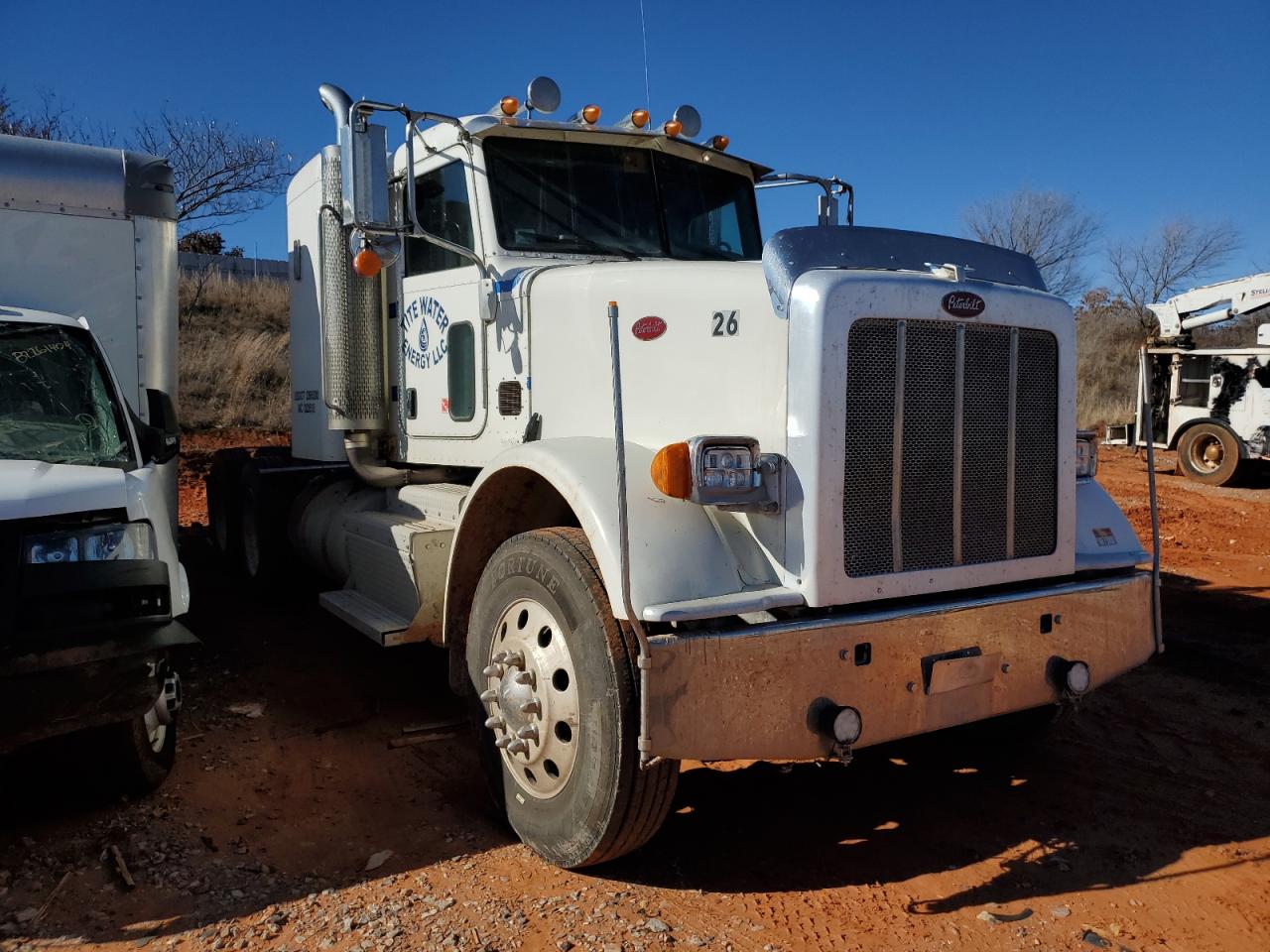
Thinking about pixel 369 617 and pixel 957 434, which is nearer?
pixel 957 434

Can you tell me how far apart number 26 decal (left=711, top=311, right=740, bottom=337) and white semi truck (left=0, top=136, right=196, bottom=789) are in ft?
7.22

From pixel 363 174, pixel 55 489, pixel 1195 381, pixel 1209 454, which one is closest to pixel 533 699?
pixel 55 489

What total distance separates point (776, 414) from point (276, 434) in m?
14.7

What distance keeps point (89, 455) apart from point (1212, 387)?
16.5m

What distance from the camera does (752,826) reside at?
3.86 m

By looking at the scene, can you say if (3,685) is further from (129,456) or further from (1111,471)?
(1111,471)

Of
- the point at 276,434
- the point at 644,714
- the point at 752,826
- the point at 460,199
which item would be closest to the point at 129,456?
the point at 460,199

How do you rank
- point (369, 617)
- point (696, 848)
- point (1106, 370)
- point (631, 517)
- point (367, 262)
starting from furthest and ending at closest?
point (1106, 370) → point (369, 617) → point (367, 262) → point (696, 848) → point (631, 517)

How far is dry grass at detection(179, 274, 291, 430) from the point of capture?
18234 mm

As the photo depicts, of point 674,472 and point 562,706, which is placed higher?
point 674,472

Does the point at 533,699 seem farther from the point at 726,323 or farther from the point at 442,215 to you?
the point at 442,215

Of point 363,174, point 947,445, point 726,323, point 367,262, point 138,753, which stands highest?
point 363,174

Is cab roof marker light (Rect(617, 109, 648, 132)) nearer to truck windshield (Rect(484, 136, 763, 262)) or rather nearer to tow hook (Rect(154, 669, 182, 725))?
truck windshield (Rect(484, 136, 763, 262))

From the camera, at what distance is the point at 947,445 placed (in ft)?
11.0
